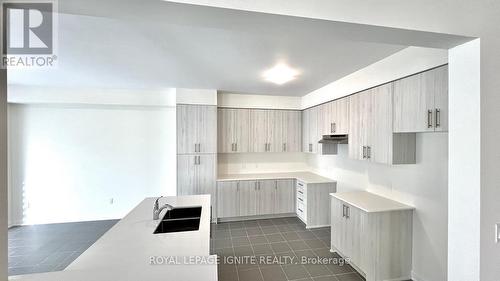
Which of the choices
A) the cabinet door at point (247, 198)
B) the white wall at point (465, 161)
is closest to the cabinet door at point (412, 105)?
the white wall at point (465, 161)

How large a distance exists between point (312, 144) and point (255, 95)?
1722 millimetres

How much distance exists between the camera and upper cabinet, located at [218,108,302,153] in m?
4.58

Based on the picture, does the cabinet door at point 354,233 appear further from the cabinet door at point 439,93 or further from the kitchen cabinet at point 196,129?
the kitchen cabinet at point 196,129

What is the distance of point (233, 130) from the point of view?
461 centimetres

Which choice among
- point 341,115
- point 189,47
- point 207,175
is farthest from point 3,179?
point 341,115

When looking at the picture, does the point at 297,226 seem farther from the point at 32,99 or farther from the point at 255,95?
the point at 32,99

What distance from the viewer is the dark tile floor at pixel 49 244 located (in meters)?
2.80

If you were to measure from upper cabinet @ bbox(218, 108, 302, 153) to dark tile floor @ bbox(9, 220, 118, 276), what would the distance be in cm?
291

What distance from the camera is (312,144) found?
438 cm

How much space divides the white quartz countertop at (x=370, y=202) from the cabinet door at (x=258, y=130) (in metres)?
2.09

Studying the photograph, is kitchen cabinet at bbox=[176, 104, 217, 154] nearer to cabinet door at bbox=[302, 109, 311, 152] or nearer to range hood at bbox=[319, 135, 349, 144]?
cabinet door at bbox=[302, 109, 311, 152]

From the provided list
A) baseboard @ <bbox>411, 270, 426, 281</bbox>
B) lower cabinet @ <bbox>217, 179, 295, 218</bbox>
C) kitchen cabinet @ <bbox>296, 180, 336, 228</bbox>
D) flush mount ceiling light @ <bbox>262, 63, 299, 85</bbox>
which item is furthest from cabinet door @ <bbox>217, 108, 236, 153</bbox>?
baseboard @ <bbox>411, 270, 426, 281</bbox>
